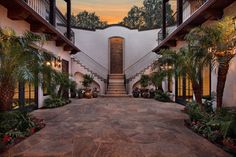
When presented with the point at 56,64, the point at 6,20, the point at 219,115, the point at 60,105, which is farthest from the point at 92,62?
the point at 219,115

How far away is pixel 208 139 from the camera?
388cm

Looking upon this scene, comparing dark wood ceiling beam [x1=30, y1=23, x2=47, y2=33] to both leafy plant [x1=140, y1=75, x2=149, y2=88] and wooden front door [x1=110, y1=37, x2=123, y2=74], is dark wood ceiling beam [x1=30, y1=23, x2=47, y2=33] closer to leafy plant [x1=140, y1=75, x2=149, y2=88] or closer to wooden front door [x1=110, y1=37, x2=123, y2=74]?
leafy plant [x1=140, y1=75, x2=149, y2=88]

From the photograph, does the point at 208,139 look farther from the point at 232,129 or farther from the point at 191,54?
the point at 191,54

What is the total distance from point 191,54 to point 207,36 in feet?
2.13

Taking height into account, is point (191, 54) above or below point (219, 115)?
above

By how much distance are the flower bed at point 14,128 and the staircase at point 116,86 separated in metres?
9.21

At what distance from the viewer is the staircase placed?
1373cm

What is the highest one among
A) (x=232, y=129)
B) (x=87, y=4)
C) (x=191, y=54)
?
(x=87, y=4)

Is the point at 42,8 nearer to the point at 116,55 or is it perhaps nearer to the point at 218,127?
the point at 116,55

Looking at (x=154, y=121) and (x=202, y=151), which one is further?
(x=154, y=121)

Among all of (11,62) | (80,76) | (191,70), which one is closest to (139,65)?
(80,76)

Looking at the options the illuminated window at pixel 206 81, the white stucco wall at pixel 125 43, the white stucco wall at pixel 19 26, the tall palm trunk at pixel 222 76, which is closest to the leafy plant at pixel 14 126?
the white stucco wall at pixel 19 26

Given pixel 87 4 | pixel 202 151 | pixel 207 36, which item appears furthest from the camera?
pixel 87 4

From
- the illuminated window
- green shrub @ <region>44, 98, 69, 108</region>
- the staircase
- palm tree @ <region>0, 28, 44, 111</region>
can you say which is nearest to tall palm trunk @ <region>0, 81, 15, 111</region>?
palm tree @ <region>0, 28, 44, 111</region>
